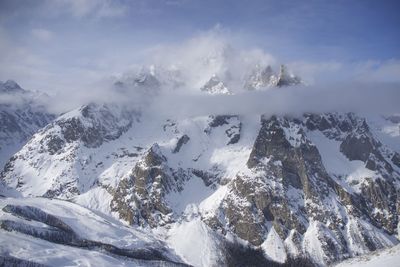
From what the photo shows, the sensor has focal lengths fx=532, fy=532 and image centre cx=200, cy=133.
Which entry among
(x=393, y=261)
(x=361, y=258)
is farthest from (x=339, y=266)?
(x=393, y=261)

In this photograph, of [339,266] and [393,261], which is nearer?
[393,261]

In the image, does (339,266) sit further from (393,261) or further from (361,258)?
(393,261)

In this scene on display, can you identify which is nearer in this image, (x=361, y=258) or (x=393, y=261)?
(x=393, y=261)
